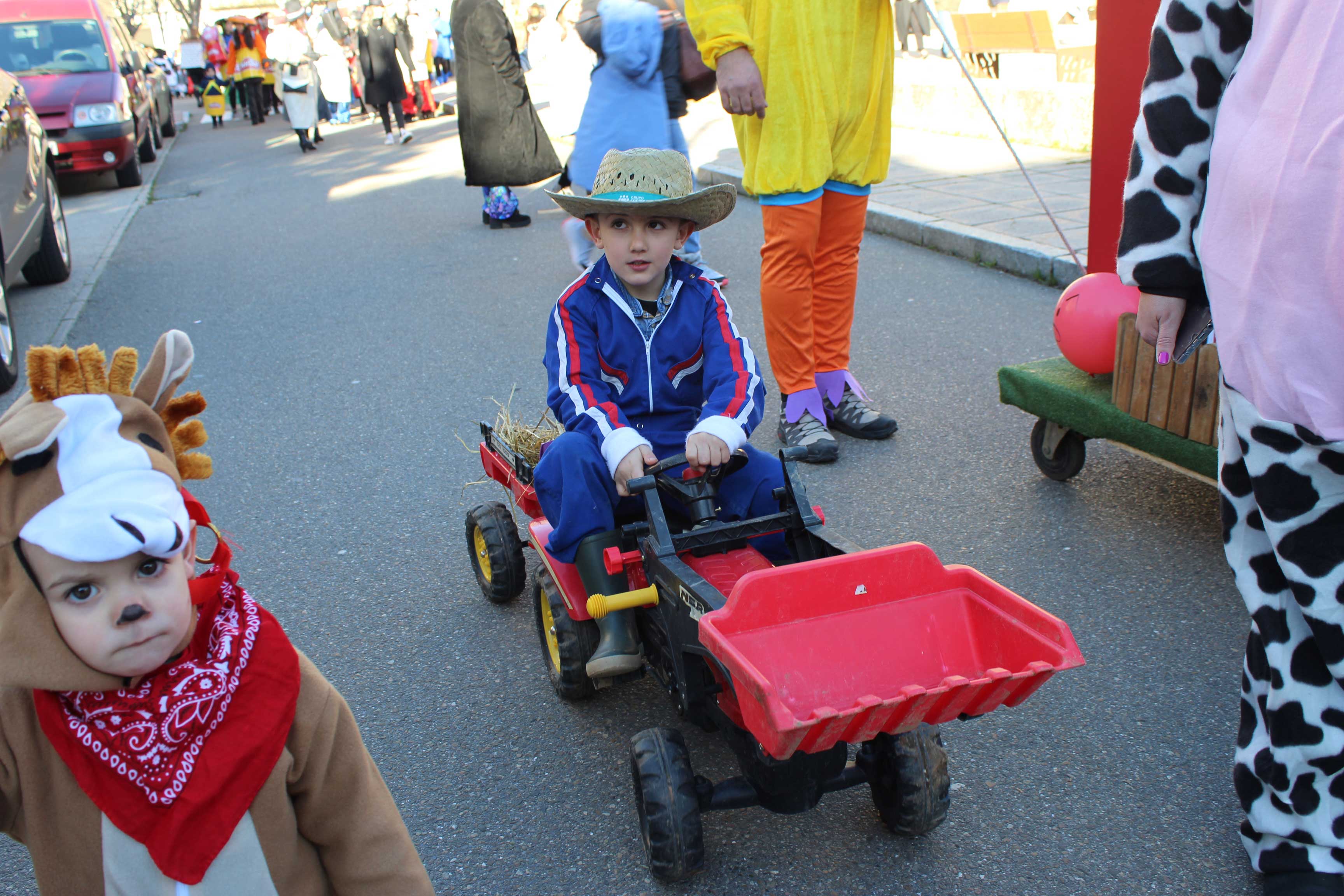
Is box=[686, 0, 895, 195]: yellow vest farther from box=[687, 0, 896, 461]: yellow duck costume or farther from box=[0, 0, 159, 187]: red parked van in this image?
box=[0, 0, 159, 187]: red parked van

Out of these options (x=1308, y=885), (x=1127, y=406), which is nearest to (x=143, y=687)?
(x=1308, y=885)

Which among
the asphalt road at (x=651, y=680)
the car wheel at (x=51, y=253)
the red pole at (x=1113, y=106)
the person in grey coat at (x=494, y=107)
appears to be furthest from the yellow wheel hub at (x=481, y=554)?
the car wheel at (x=51, y=253)

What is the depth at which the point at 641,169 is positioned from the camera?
9.18ft

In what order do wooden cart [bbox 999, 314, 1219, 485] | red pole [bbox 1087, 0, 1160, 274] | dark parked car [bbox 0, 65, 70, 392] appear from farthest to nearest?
dark parked car [bbox 0, 65, 70, 392], red pole [bbox 1087, 0, 1160, 274], wooden cart [bbox 999, 314, 1219, 485]

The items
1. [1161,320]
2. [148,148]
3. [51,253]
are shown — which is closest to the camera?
[1161,320]

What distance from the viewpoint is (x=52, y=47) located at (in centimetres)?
1238

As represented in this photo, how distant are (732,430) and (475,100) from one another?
22.0ft

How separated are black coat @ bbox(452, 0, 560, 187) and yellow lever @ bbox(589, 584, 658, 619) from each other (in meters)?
6.64

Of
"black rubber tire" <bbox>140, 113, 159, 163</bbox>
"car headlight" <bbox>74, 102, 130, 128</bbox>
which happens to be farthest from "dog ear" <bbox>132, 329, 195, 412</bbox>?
"black rubber tire" <bbox>140, 113, 159, 163</bbox>

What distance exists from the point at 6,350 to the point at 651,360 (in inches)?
180

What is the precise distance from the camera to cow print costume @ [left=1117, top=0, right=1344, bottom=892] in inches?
74.2

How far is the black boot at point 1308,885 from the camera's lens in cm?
203

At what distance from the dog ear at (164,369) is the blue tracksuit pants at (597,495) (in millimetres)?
1174

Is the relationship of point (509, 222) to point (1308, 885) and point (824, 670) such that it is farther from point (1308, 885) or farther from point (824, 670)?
point (1308, 885)
